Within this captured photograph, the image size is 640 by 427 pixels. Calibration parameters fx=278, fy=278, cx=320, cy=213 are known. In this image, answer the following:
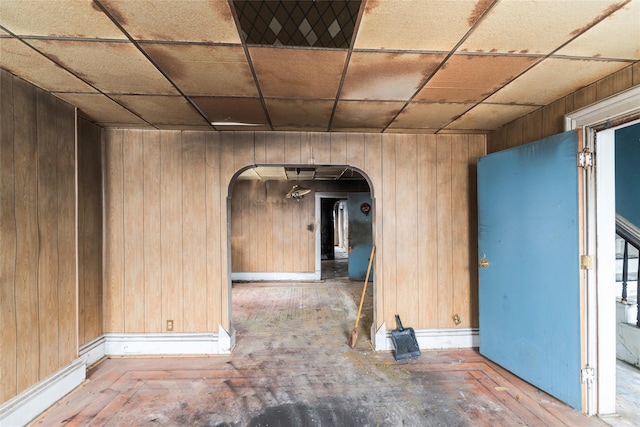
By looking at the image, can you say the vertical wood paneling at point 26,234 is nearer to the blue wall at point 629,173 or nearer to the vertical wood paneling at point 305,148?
the vertical wood paneling at point 305,148

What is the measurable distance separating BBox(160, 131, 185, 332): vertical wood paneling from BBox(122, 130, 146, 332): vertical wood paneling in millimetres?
215

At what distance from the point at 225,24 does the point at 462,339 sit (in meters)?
3.50

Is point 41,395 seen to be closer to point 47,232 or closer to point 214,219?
point 47,232

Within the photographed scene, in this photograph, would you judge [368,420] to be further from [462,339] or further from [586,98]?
[586,98]

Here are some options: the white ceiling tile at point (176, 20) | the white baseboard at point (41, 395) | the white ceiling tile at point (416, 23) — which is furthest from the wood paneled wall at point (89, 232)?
the white ceiling tile at point (416, 23)

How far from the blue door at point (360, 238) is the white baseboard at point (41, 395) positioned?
474 cm

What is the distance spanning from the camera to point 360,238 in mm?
6219

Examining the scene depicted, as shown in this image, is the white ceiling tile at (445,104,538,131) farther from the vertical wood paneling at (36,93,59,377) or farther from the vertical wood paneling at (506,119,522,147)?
the vertical wood paneling at (36,93,59,377)

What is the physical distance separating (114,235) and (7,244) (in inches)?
43.3

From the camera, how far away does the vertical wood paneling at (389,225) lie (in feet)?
9.94

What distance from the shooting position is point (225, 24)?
1.31m

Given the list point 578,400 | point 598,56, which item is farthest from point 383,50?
point 578,400

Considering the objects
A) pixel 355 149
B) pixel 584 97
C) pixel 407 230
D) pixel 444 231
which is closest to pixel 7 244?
pixel 355 149

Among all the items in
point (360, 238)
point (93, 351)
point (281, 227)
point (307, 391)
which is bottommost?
point (307, 391)
